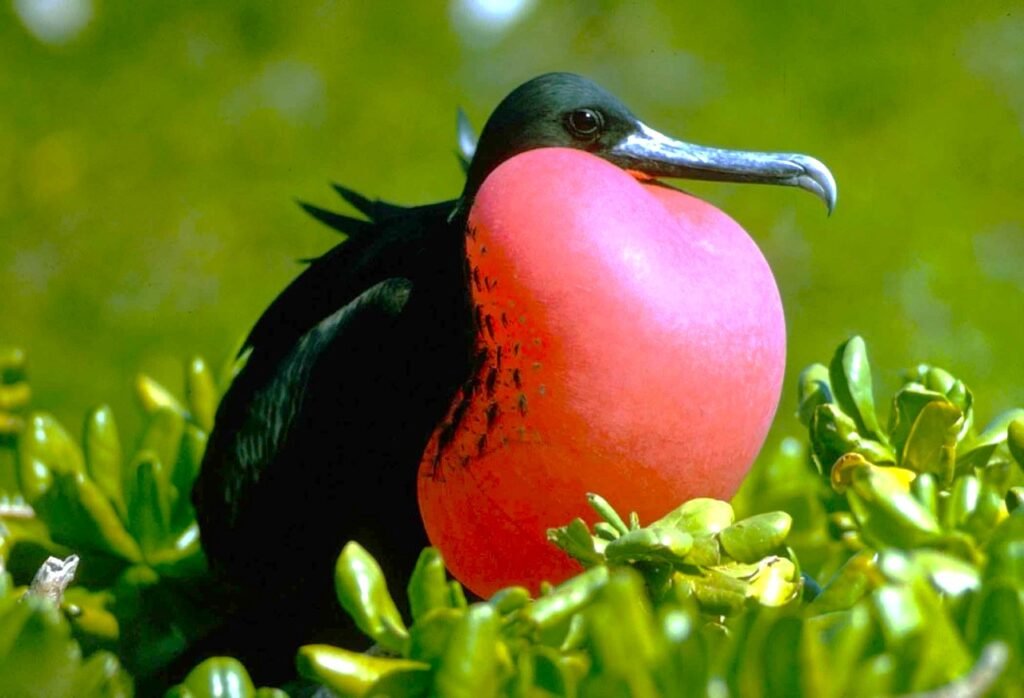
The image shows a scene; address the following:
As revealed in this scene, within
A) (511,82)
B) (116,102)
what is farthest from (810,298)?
(116,102)

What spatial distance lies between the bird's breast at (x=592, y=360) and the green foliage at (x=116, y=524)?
32 cm

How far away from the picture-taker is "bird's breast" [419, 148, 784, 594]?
906mm

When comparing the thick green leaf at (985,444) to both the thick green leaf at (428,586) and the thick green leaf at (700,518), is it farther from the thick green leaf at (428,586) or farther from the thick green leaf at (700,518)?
the thick green leaf at (428,586)

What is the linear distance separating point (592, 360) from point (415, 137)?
1.78 m

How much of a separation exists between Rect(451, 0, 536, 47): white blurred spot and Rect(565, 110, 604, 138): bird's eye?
65.3 inches

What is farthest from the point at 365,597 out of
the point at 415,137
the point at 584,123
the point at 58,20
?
the point at 58,20

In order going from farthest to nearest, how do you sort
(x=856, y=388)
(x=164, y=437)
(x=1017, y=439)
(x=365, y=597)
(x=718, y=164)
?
(x=164, y=437) → (x=718, y=164) → (x=856, y=388) → (x=1017, y=439) → (x=365, y=597)

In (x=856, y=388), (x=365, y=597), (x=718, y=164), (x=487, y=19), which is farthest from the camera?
(x=487, y=19)

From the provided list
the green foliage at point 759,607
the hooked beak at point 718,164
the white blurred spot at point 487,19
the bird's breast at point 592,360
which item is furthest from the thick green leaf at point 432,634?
the white blurred spot at point 487,19

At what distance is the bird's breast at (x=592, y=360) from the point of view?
0.91 m

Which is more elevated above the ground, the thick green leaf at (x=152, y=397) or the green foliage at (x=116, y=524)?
the thick green leaf at (x=152, y=397)

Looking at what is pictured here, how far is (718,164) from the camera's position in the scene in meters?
1.08

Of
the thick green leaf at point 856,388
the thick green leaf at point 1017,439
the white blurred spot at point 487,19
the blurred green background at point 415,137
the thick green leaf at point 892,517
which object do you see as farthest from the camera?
the white blurred spot at point 487,19

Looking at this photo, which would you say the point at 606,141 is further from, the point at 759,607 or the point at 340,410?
the point at 759,607
